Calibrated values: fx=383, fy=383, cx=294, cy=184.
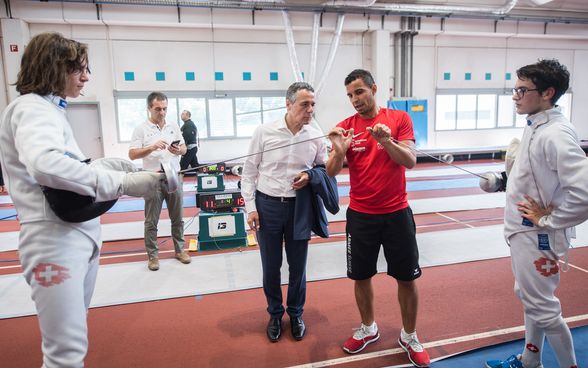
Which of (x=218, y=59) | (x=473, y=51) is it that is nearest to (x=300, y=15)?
(x=218, y=59)

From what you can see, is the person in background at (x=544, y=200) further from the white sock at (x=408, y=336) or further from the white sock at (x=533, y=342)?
the white sock at (x=408, y=336)

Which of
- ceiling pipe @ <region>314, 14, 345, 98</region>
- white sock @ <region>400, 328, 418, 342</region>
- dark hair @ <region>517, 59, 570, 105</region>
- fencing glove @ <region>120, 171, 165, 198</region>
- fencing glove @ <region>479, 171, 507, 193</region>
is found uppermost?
ceiling pipe @ <region>314, 14, 345, 98</region>

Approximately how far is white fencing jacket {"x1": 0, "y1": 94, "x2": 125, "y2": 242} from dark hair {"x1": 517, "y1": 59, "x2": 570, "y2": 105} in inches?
78.0

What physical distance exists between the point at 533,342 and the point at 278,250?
1642mm

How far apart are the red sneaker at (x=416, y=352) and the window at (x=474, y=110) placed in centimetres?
1205

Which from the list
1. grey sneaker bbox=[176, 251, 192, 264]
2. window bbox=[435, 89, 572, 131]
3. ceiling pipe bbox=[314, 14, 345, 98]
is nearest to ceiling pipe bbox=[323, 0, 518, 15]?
ceiling pipe bbox=[314, 14, 345, 98]

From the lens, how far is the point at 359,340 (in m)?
2.58

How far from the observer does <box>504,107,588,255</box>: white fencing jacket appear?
5.74ft

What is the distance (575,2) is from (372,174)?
15.0 metres

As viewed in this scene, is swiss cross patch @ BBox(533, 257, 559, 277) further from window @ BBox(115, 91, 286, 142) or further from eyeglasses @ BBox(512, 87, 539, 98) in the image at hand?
window @ BBox(115, 91, 286, 142)

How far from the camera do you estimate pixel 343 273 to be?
3861 millimetres

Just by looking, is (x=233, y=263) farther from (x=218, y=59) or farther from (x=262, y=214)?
(x=218, y=59)

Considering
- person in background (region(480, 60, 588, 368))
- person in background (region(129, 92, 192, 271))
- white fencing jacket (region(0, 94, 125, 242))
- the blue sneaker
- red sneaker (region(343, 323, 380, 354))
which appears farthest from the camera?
person in background (region(129, 92, 192, 271))

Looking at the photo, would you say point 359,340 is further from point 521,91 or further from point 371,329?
point 521,91
